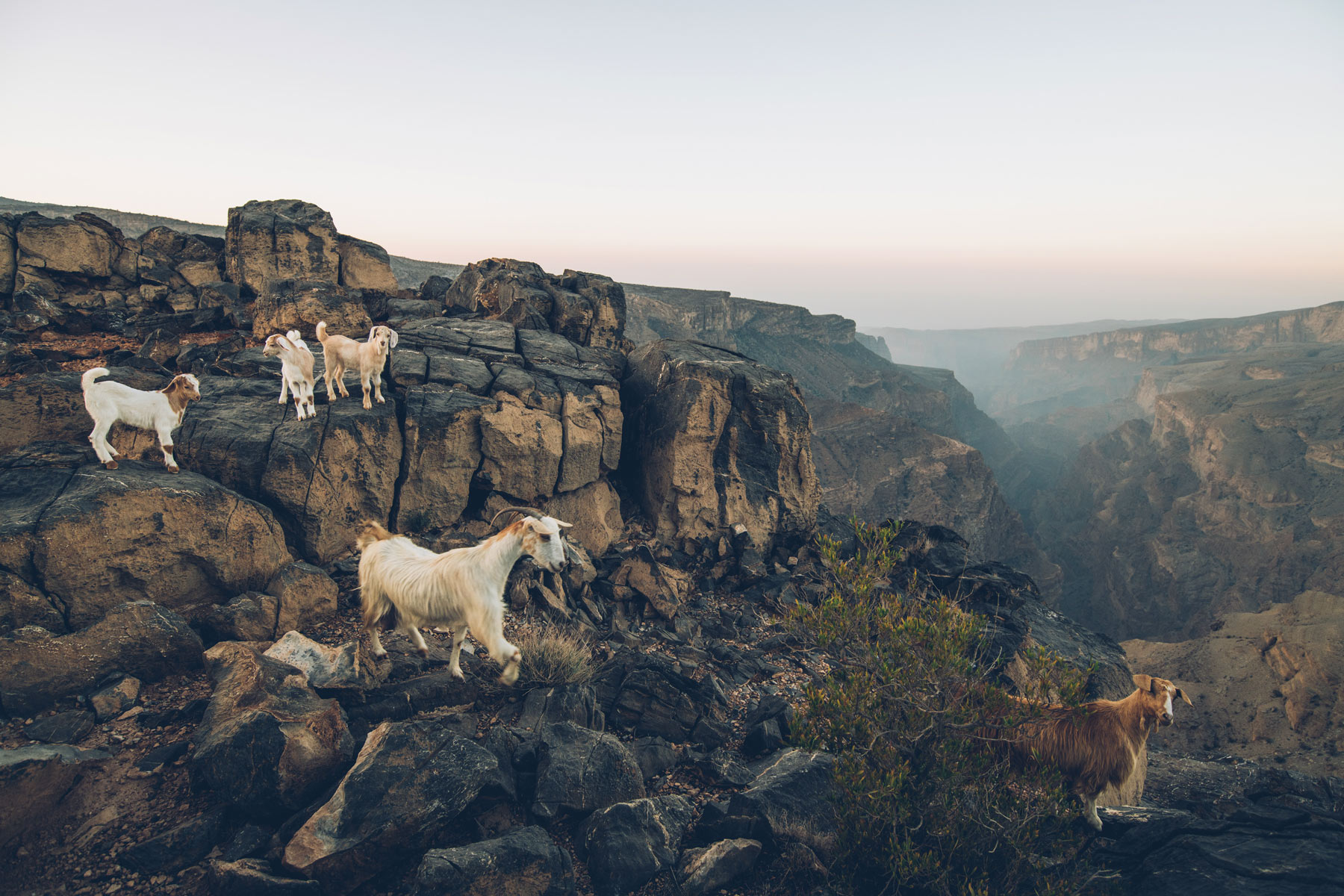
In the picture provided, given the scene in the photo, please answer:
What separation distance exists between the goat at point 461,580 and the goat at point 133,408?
467 centimetres

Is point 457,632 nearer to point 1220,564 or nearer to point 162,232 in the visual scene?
point 162,232

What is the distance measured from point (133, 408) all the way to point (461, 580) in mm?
6576

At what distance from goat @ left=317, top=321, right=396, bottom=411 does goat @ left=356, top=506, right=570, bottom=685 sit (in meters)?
5.09

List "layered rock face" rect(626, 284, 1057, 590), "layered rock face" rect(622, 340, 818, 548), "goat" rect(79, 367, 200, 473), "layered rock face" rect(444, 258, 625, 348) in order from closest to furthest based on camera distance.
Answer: "goat" rect(79, 367, 200, 473) < "layered rock face" rect(622, 340, 818, 548) < "layered rock face" rect(444, 258, 625, 348) < "layered rock face" rect(626, 284, 1057, 590)

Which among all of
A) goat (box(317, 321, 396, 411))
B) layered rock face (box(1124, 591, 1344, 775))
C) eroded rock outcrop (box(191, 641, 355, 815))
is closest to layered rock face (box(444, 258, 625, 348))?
goat (box(317, 321, 396, 411))

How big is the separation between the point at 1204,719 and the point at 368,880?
33.5 meters

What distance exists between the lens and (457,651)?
22.6 feet

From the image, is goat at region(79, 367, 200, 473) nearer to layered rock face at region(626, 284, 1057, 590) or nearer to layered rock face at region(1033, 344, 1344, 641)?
layered rock face at region(626, 284, 1057, 590)

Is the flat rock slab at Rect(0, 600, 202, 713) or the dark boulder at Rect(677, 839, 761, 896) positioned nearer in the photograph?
the dark boulder at Rect(677, 839, 761, 896)

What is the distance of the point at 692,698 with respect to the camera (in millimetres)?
8266

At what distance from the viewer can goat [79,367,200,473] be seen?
813 centimetres

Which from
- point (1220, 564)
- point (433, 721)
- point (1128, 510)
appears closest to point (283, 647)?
point (433, 721)

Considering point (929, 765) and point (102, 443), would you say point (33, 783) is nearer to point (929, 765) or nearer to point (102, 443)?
point (102, 443)

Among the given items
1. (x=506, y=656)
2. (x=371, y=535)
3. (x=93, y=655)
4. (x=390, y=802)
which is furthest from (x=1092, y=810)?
(x=93, y=655)
